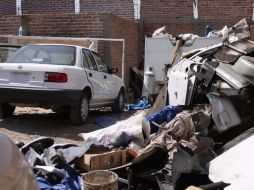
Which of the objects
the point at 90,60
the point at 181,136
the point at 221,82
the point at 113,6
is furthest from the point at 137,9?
the point at 181,136

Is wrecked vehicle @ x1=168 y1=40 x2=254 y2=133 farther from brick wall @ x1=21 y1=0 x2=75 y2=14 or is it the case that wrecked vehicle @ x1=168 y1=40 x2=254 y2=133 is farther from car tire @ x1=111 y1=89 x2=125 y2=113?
brick wall @ x1=21 y1=0 x2=75 y2=14

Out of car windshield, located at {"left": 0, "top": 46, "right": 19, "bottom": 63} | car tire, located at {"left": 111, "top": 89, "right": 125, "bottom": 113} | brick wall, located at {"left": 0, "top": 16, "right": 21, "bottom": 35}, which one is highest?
brick wall, located at {"left": 0, "top": 16, "right": 21, "bottom": 35}

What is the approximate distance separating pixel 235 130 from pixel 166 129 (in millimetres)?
1179

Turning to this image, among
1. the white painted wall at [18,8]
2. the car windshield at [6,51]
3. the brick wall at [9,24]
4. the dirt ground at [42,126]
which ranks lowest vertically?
the dirt ground at [42,126]

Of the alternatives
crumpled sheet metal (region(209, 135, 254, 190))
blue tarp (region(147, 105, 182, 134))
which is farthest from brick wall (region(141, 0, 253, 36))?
crumpled sheet metal (region(209, 135, 254, 190))

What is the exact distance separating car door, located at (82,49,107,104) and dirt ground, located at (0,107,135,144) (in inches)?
19.7

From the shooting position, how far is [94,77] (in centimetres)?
924

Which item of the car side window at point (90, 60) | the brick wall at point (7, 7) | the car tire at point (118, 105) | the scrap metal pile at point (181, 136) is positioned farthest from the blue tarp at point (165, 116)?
the brick wall at point (7, 7)

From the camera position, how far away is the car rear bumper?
7824 millimetres

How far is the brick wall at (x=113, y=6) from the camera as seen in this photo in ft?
55.6

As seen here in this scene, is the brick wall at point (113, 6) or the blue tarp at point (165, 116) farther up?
the brick wall at point (113, 6)

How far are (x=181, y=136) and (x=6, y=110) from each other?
16.3 feet

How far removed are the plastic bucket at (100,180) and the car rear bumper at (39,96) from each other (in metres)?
3.47

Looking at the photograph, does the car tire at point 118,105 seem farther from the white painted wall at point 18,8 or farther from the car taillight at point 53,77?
the white painted wall at point 18,8
